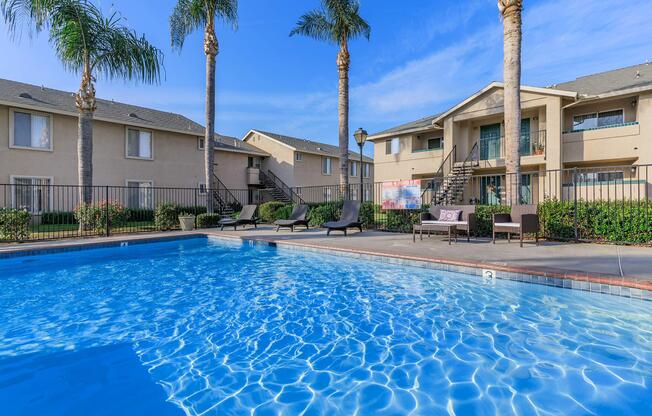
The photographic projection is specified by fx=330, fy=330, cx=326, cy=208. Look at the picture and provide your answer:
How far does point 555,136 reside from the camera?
611 inches

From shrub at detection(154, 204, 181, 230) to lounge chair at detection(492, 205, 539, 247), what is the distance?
39.8ft

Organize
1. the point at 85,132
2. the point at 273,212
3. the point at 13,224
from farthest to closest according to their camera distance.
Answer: the point at 273,212 → the point at 85,132 → the point at 13,224

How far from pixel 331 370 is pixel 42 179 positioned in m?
19.0

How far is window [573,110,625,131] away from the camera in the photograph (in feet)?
50.5

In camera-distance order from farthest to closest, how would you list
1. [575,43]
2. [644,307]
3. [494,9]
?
[494,9], [575,43], [644,307]

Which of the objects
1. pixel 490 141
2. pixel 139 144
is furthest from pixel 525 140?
pixel 139 144

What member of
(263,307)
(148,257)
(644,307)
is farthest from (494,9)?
(148,257)

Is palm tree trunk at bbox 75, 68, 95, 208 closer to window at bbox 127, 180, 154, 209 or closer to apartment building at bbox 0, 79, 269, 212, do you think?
apartment building at bbox 0, 79, 269, 212

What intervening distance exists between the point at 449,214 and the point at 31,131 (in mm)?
18837

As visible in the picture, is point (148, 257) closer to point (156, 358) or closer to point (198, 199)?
point (156, 358)

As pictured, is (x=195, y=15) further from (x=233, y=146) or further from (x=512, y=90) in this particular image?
(x=512, y=90)

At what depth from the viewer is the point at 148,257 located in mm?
8906

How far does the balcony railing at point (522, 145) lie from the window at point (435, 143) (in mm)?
2842

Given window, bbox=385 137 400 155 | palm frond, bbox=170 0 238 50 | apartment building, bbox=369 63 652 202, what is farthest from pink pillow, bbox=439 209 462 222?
palm frond, bbox=170 0 238 50
